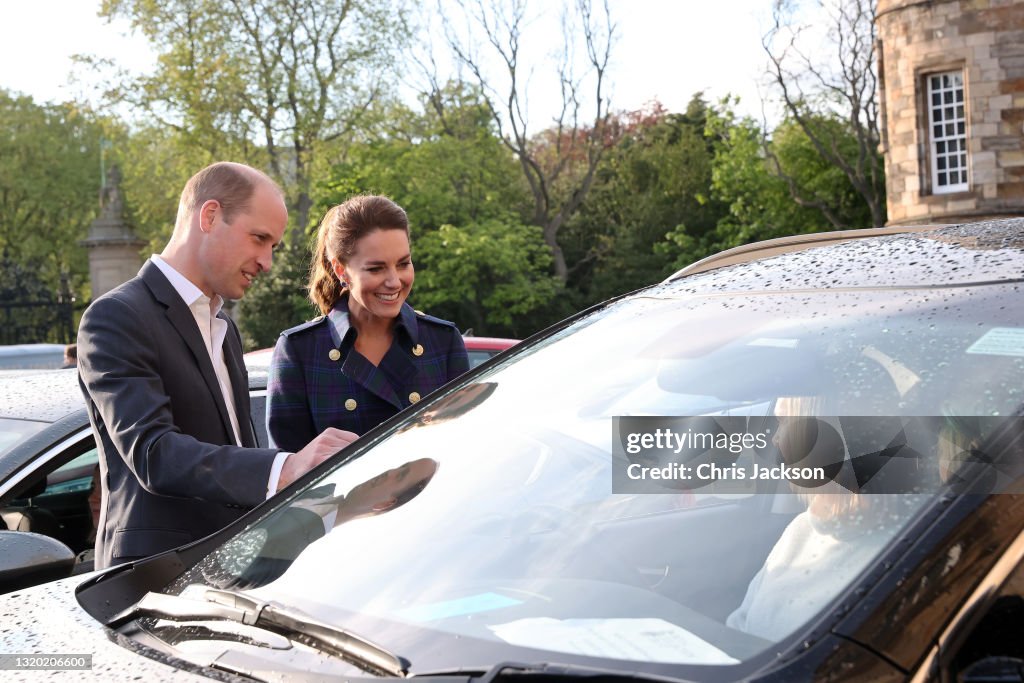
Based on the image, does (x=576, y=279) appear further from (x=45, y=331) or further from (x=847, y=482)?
(x=847, y=482)

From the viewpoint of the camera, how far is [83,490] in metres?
4.26

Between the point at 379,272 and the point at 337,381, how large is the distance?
35cm

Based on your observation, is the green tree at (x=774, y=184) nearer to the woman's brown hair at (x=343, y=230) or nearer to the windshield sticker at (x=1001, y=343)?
the woman's brown hair at (x=343, y=230)

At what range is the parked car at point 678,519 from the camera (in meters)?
1.54

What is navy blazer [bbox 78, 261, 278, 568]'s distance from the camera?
2744 mm

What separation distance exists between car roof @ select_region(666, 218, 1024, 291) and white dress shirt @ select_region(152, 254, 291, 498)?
48.2 inches

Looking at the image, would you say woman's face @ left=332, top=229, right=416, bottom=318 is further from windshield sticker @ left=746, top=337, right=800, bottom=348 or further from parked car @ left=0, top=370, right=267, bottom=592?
windshield sticker @ left=746, top=337, right=800, bottom=348

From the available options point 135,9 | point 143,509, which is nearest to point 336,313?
point 143,509

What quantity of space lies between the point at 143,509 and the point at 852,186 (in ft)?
145

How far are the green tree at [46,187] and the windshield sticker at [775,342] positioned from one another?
52.2 meters

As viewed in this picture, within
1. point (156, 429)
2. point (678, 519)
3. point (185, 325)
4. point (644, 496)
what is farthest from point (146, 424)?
point (678, 519)

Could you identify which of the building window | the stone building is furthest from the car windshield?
the building window

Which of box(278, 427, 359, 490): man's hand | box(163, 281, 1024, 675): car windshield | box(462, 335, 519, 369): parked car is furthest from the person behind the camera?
box(462, 335, 519, 369): parked car

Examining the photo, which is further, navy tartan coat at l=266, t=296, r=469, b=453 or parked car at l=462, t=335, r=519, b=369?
parked car at l=462, t=335, r=519, b=369
